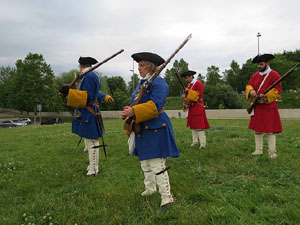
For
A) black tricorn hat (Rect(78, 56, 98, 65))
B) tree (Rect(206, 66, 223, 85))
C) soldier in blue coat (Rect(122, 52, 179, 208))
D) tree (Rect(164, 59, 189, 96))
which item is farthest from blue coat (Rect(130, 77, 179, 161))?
tree (Rect(206, 66, 223, 85))

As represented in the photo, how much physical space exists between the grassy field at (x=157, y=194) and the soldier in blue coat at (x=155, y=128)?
45 centimetres

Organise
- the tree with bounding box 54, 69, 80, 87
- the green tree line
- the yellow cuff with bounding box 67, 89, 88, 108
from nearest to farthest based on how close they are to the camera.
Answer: the yellow cuff with bounding box 67, 89, 88, 108 → the green tree line → the tree with bounding box 54, 69, 80, 87

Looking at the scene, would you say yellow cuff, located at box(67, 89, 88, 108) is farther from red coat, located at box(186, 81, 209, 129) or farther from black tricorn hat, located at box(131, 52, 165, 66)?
red coat, located at box(186, 81, 209, 129)

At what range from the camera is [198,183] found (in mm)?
4055

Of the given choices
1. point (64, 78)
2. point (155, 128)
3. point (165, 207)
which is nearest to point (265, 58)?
point (155, 128)

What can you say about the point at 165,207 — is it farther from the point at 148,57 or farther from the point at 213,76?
the point at 213,76

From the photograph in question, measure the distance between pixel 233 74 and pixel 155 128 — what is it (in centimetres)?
5436

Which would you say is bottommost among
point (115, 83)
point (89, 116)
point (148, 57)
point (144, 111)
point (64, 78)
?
point (89, 116)

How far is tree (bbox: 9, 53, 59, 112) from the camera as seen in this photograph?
132ft

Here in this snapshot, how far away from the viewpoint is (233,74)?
52.8 meters

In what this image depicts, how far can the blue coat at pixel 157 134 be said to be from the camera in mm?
3125

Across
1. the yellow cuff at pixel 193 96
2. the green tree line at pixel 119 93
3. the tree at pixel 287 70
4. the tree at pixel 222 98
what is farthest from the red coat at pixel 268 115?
the tree at pixel 287 70

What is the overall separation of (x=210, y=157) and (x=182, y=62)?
1765 inches

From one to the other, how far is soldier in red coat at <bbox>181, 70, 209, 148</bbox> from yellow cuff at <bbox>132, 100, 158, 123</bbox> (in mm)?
4295
